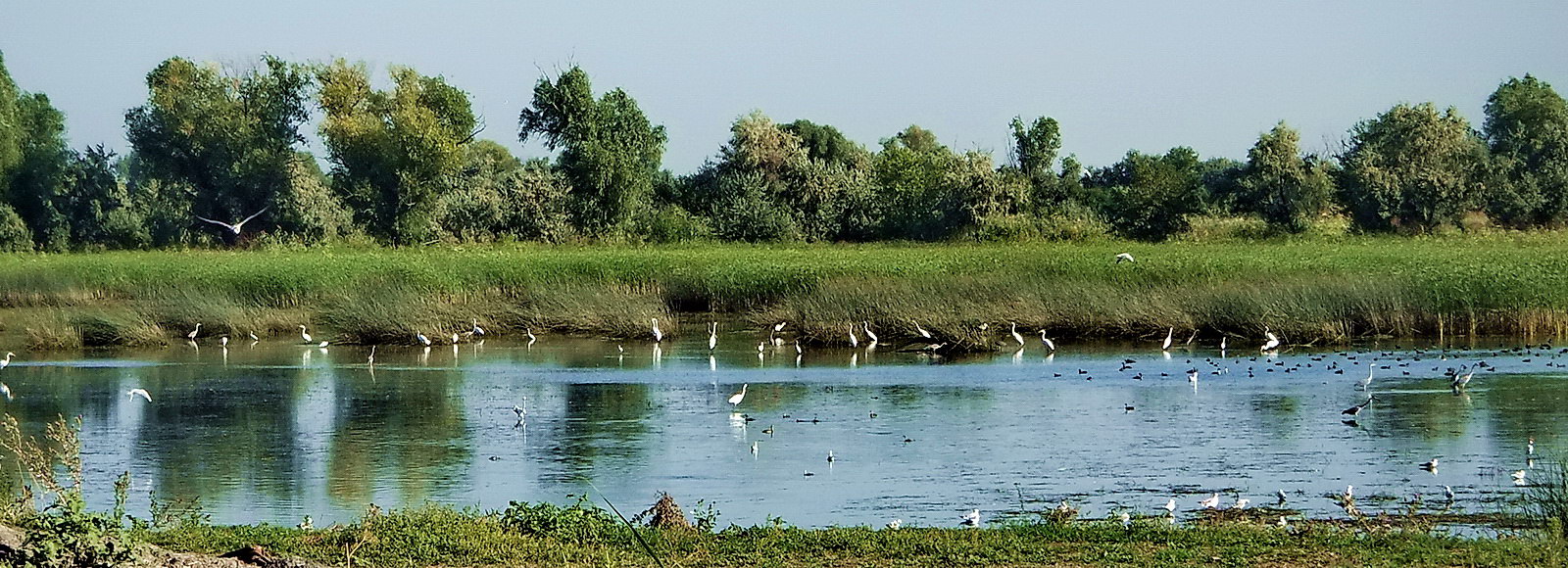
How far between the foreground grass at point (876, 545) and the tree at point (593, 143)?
152ft

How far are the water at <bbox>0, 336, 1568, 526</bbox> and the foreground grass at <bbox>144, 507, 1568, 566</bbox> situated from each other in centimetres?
208

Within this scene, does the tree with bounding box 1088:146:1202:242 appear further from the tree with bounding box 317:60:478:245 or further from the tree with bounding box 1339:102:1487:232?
the tree with bounding box 317:60:478:245

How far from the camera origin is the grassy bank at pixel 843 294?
28719mm

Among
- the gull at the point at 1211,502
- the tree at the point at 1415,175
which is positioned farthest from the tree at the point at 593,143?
the gull at the point at 1211,502

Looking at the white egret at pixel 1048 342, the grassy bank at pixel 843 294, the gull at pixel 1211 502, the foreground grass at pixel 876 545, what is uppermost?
the grassy bank at pixel 843 294

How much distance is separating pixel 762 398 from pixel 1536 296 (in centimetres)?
1379

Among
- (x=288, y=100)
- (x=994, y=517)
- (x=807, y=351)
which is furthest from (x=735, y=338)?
(x=288, y=100)

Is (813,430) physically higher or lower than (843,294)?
lower

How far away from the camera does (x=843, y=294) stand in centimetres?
3162

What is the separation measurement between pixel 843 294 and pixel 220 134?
4203 centimetres

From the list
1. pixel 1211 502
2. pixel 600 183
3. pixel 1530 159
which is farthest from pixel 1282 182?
pixel 1211 502

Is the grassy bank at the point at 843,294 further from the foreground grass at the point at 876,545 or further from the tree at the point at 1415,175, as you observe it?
the foreground grass at the point at 876,545

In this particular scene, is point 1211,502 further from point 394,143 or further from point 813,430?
point 394,143

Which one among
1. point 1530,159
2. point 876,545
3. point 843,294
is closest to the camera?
point 876,545
